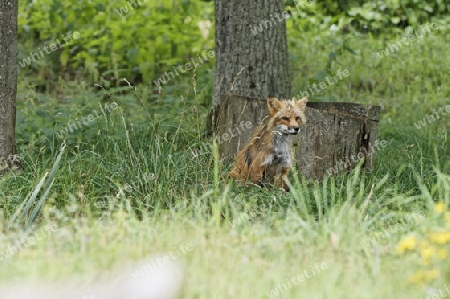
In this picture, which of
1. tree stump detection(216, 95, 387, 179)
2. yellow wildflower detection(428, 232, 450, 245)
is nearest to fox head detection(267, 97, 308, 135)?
tree stump detection(216, 95, 387, 179)

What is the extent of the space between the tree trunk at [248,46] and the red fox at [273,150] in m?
1.92

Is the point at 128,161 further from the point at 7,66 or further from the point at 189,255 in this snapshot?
the point at 189,255

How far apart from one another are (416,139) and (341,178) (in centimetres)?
214

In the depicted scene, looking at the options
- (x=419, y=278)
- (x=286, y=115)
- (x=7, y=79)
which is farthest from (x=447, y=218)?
(x=7, y=79)

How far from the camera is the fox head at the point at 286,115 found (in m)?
6.81

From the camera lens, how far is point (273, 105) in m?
6.91

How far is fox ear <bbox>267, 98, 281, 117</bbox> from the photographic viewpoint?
6887mm

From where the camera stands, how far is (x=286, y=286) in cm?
428

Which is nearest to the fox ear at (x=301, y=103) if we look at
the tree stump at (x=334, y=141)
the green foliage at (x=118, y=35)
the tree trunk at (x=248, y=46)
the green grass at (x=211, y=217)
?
the tree stump at (x=334, y=141)

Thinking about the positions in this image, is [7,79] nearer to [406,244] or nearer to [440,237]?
[406,244]

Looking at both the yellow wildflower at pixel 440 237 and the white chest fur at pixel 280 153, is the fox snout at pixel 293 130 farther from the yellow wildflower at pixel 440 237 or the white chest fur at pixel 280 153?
the yellow wildflower at pixel 440 237

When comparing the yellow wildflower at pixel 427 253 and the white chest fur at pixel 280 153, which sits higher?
the yellow wildflower at pixel 427 253

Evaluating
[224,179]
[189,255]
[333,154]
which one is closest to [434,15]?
[333,154]

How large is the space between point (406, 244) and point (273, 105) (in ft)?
8.71
